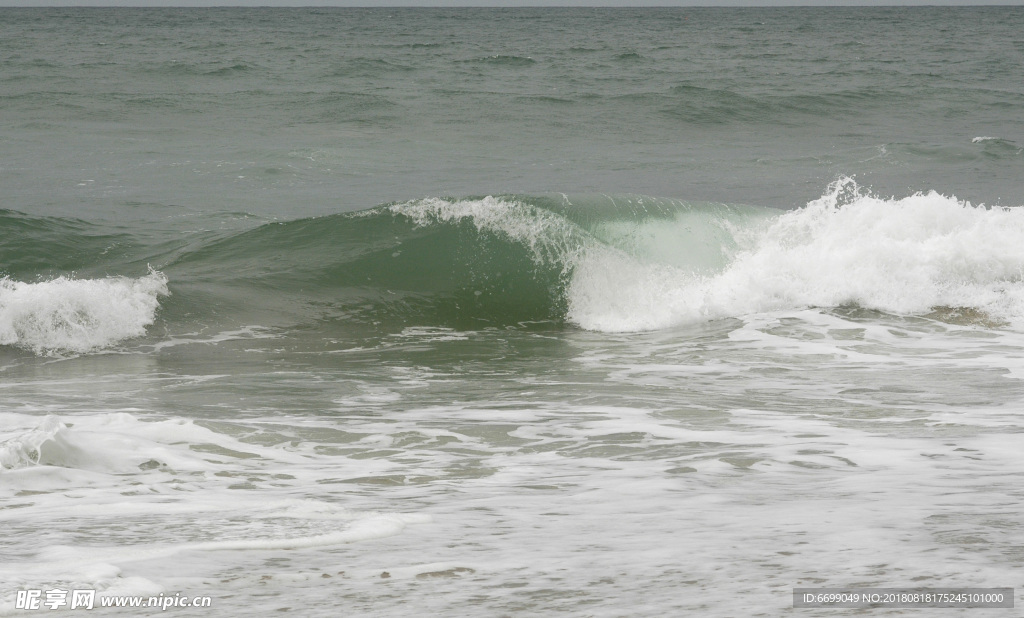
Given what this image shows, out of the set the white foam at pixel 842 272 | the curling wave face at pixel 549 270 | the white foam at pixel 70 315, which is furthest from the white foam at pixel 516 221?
the white foam at pixel 70 315

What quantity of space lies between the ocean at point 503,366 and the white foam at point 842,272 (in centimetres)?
4

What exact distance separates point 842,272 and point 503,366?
11.9ft

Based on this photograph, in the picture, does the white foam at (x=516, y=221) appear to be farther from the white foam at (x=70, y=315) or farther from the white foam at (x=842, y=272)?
the white foam at (x=70, y=315)

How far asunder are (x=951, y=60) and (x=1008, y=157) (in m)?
22.2

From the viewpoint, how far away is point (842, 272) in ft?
29.9

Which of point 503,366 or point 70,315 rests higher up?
point 70,315

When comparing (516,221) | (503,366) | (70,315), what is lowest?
(503,366)

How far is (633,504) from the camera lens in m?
3.53

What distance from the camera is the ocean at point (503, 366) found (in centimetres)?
278

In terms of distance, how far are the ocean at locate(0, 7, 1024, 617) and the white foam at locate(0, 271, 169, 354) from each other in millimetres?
33

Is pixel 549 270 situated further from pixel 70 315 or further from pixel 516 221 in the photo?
pixel 70 315

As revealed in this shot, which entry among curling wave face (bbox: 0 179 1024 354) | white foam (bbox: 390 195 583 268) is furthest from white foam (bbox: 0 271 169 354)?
white foam (bbox: 390 195 583 268)

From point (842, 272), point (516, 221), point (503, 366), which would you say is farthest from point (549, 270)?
point (503, 366)

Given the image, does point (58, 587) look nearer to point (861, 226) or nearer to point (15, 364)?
point (15, 364)
